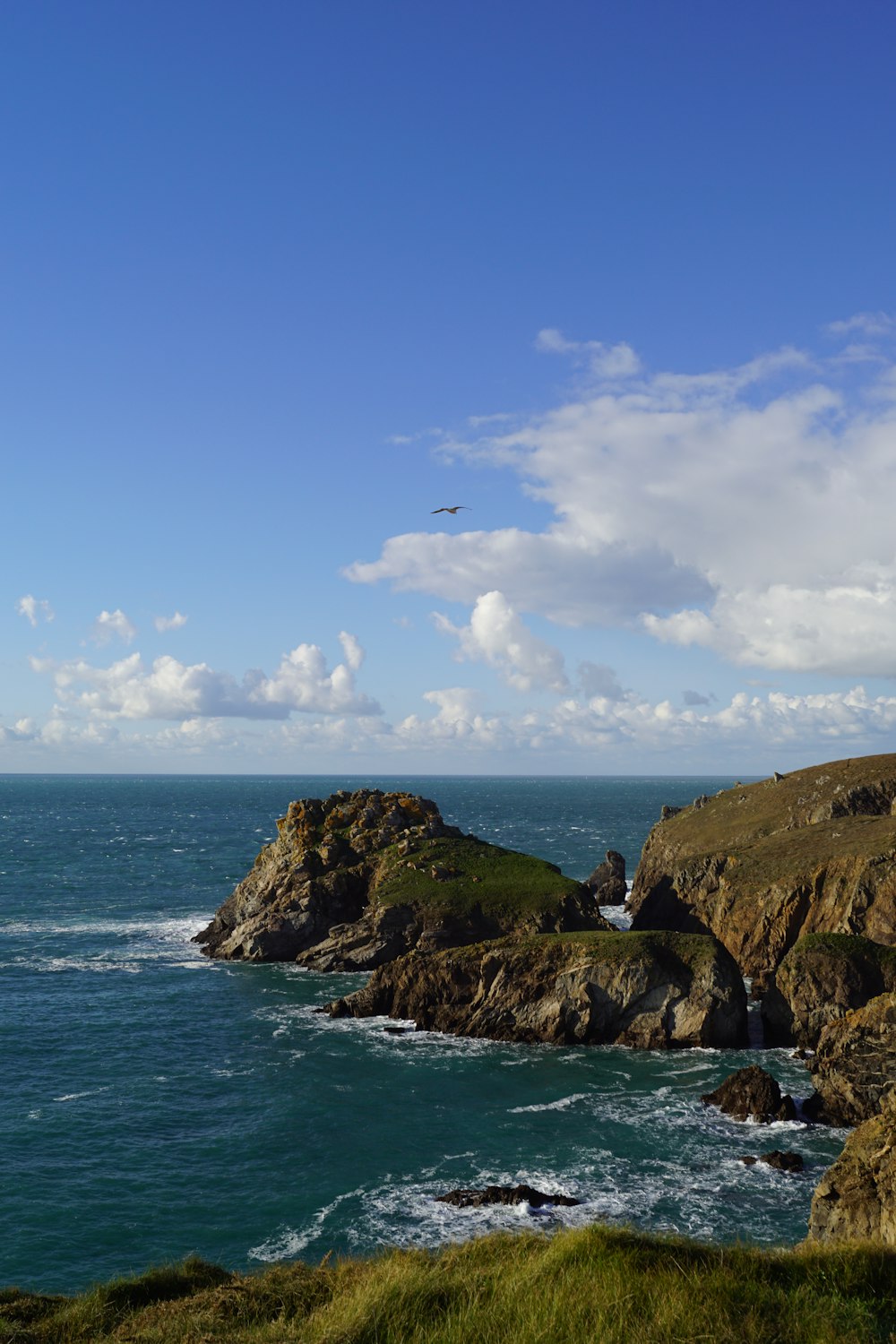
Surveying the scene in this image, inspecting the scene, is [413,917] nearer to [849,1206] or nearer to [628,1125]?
[628,1125]

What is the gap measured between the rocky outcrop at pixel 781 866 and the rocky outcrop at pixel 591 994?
17.0 metres

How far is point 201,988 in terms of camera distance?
80.6 m

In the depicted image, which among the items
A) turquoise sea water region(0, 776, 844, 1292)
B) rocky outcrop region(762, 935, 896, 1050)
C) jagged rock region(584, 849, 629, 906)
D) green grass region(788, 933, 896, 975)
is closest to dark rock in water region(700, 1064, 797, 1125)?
turquoise sea water region(0, 776, 844, 1292)

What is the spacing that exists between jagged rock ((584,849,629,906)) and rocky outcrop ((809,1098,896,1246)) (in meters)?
85.9

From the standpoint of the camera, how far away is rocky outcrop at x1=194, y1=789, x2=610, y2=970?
8481 cm

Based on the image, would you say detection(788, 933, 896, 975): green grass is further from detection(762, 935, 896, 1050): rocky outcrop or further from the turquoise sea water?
the turquoise sea water

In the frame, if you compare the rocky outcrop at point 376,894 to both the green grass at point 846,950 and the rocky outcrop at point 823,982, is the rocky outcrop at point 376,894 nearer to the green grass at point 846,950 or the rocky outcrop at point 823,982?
the rocky outcrop at point 823,982

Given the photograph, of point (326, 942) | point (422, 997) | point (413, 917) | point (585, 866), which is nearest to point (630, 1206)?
point (422, 997)

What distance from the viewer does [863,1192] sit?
31.0m

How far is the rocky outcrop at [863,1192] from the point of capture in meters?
29.8

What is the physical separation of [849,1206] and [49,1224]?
33.5 meters

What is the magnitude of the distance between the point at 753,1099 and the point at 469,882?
42114mm

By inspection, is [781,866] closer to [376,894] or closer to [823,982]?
[823,982]

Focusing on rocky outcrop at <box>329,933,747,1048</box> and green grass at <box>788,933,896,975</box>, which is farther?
rocky outcrop at <box>329,933,747,1048</box>
